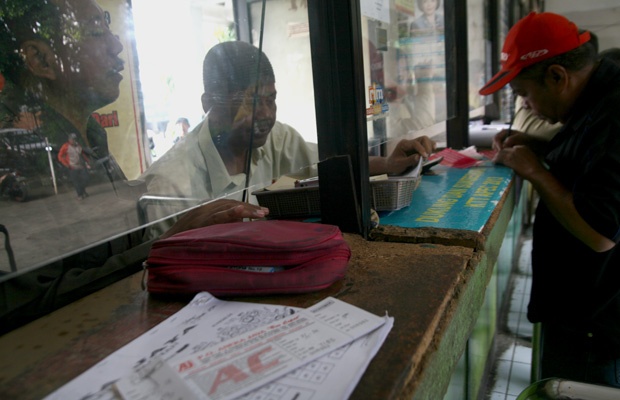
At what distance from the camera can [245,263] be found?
0.91m

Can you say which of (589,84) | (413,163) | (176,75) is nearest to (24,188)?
(176,75)

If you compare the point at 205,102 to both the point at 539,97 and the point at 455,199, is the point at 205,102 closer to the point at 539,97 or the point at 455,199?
the point at 455,199

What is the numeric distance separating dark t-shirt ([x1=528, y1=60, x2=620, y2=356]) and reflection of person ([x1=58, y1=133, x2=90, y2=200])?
53.1 inches

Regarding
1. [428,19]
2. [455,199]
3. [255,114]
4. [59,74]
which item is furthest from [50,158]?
[428,19]

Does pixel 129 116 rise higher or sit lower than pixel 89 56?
lower

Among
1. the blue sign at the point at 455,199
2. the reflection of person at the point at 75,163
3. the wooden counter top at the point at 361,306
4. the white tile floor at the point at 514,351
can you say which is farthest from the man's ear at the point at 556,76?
the reflection of person at the point at 75,163

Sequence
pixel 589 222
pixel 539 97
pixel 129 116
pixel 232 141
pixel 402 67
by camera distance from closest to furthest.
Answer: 1. pixel 129 116
2. pixel 232 141
3. pixel 589 222
4. pixel 539 97
5. pixel 402 67

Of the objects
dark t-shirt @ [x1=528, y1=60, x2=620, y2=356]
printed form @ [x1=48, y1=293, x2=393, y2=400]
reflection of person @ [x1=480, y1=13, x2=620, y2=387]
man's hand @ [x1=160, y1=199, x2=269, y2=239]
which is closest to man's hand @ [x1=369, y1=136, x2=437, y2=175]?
reflection of person @ [x1=480, y1=13, x2=620, y2=387]

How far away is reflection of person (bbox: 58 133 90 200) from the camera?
80cm

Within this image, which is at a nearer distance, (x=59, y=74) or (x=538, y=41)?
(x=59, y=74)

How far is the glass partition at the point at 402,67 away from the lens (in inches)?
65.7

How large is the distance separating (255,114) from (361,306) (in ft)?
2.06

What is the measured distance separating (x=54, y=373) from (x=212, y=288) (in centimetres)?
30

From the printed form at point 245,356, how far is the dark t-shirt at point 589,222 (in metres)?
0.95
